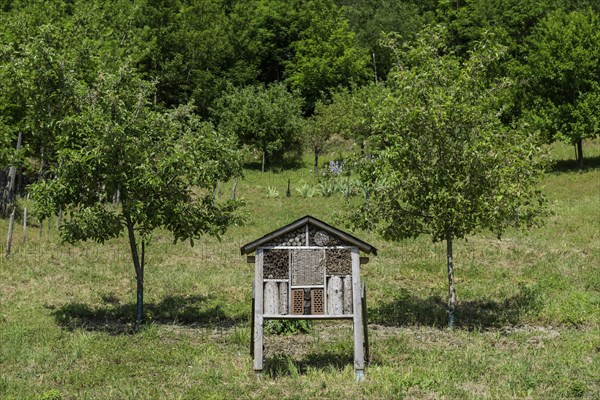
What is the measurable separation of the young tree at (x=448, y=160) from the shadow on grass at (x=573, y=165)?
2717 cm

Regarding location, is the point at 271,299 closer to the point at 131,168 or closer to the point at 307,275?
the point at 307,275

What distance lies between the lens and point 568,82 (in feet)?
153

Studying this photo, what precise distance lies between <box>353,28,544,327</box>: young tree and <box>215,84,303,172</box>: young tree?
1396 inches

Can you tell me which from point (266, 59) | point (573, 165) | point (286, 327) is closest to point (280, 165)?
point (573, 165)

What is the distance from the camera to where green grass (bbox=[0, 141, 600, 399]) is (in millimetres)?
14242

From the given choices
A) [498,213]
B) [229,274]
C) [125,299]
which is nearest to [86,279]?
[125,299]

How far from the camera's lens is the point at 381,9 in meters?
82.1

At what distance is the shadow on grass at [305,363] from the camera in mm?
15242

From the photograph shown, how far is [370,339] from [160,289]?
7715 mm

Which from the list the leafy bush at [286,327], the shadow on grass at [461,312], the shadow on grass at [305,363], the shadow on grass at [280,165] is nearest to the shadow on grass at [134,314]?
the leafy bush at [286,327]

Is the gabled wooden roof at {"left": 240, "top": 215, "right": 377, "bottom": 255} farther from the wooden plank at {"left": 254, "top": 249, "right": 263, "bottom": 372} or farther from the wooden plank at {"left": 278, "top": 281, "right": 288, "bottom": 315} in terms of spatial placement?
the wooden plank at {"left": 278, "top": 281, "right": 288, "bottom": 315}

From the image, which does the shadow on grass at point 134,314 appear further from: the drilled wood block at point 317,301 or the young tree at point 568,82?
Result: the young tree at point 568,82

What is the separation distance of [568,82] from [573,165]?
17.6 feet

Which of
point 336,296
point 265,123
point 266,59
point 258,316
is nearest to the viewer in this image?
point 258,316
